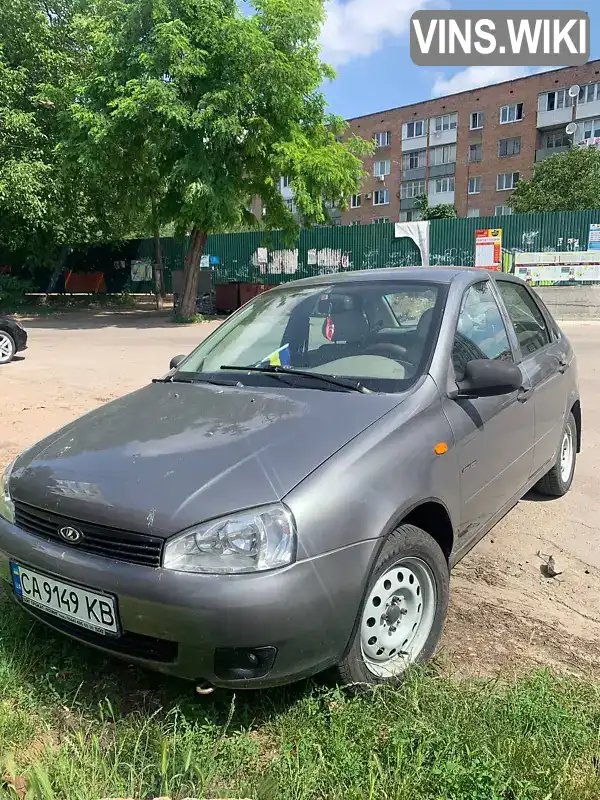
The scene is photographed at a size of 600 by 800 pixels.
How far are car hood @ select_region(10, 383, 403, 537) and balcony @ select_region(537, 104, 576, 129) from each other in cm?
5681

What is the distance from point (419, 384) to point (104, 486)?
4.58 ft

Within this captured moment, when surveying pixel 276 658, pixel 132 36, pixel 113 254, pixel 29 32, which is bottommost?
pixel 276 658

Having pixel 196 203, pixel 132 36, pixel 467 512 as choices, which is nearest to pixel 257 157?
pixel 196 203

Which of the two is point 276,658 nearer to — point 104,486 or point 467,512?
point 104,486

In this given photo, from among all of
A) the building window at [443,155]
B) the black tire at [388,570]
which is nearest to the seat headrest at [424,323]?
the black tire at [388,570]

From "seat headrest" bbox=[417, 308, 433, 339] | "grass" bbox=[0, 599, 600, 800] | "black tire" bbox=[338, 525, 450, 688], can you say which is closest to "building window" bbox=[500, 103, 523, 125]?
"seat headrest" bbox=[417, 308, 433, 339]

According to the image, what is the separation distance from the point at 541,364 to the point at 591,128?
55.1 m

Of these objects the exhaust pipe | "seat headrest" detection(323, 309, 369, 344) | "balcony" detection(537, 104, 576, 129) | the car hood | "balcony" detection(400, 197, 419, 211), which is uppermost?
"balcony" detection(537, 104, 576, 129)

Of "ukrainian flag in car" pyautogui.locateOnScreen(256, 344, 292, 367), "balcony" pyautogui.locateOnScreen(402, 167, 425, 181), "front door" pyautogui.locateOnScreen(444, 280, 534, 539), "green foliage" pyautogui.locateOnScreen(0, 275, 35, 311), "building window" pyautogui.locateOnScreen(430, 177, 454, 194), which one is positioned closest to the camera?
"front door" pyautogui.locateOnScreen(444, 280, 534, 539)

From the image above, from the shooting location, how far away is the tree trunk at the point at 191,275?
→ 21500mm

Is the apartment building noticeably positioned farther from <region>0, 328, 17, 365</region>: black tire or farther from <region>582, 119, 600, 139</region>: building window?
→ <region>0, 328, 17, 365</region>: black tire

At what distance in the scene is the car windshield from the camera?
10.1 feet

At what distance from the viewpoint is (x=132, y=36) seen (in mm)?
18000

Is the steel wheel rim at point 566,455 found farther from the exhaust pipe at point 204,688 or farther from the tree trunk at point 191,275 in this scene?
the tree trunk at point 191,275
